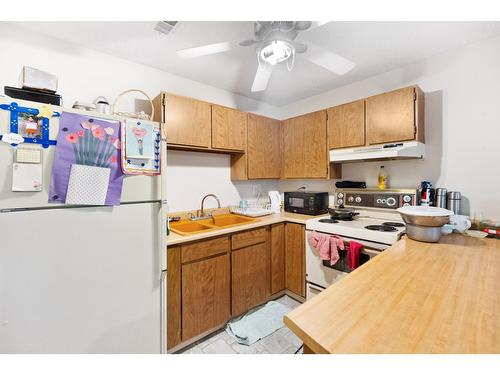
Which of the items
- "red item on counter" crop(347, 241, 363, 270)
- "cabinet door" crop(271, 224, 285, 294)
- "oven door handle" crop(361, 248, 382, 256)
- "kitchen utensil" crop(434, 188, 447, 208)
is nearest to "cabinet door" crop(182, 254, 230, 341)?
"cabinet door" crop(271, 224, 285, 294)

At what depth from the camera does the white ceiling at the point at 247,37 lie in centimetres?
154

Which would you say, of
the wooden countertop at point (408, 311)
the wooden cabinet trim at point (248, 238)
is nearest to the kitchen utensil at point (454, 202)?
the wooden countertop at point (408, 311)

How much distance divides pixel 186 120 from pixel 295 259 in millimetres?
1753

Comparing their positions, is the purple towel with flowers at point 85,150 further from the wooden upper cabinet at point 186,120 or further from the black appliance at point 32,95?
the wooden upper cabinet at point 186,120

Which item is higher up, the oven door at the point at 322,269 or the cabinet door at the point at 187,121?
the cabinet door at the point at 187,121

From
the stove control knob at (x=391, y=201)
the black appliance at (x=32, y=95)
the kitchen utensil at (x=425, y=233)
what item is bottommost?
the kitchen utensil at (x=425, y=233)

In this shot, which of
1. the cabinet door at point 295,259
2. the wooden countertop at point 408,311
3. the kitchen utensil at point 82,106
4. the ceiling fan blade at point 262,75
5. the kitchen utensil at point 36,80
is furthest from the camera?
the cabinet door at point 295,259

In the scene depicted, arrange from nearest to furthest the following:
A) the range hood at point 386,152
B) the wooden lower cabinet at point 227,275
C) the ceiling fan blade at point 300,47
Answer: the ceiling fan blade at point 300,47 → the wooden lower cabinet at point 227,275 → the range hood at point 386,152

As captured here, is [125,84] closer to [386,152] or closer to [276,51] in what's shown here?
[276,51]

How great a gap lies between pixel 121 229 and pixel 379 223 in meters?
2.11

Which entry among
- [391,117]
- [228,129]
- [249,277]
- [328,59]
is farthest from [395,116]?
[249,277]

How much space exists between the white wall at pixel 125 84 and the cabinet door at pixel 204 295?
2.59 ft

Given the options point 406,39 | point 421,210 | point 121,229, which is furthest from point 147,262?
point 406,39

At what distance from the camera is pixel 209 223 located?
2354mm
